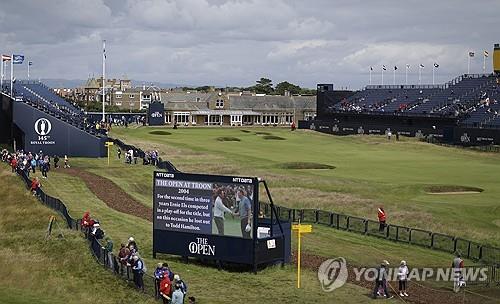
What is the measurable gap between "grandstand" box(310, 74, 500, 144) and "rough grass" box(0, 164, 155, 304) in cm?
5906

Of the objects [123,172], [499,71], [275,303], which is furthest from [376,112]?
[275,303]

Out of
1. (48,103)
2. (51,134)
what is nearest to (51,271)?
(51,134)

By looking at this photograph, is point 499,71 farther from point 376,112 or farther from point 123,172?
point 123,172

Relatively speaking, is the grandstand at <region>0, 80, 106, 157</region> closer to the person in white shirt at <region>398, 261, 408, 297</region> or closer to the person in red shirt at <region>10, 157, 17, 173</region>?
the person in red shirt at <region>10, 157, 17, 173</region>

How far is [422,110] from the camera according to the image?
11081 cm

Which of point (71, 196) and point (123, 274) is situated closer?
point (123, 274)

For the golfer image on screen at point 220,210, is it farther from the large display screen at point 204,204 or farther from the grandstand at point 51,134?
the grandstand at point 51,134

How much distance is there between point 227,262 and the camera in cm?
2797

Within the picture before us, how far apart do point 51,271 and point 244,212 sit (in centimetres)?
719

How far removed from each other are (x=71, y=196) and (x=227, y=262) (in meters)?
20.8

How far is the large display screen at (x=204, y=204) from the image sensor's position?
2712 cm
